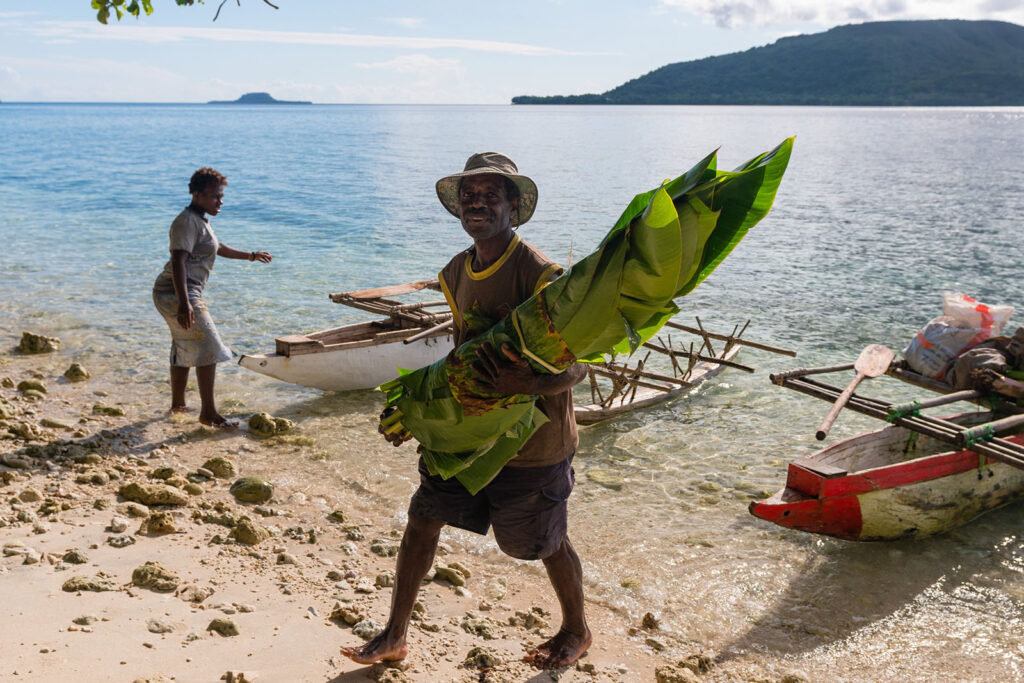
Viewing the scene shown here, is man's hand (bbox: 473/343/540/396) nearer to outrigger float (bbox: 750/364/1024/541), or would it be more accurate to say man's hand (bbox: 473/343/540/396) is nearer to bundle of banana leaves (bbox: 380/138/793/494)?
bundle of banana leaves (bbox: 380/138/793/494)

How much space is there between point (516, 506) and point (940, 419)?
4543 millimetres

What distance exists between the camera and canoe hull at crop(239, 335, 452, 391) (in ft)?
27.4

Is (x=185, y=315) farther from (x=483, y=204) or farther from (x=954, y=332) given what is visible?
(x=954, y=332)

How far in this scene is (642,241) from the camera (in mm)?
2504

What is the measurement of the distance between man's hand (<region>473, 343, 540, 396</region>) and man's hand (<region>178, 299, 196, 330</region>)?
474 centimetres

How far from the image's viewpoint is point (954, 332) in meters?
7.49

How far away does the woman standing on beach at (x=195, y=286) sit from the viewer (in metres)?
6.78

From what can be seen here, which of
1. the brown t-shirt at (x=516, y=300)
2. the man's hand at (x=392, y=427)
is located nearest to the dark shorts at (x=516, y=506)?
the brown t-shirt at (x=516, y=300)

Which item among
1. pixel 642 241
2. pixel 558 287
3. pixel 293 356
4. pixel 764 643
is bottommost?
pixel 764 643

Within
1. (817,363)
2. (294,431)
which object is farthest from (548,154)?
(294,431)

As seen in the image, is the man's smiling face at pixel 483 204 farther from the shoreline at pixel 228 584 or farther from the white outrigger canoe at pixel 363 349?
the white outrigger canoe at pixel 363 349

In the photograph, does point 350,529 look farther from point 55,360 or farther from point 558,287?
point 55,360

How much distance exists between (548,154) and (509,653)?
60.2 m

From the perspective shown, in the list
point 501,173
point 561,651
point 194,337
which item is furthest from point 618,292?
point 194,337
